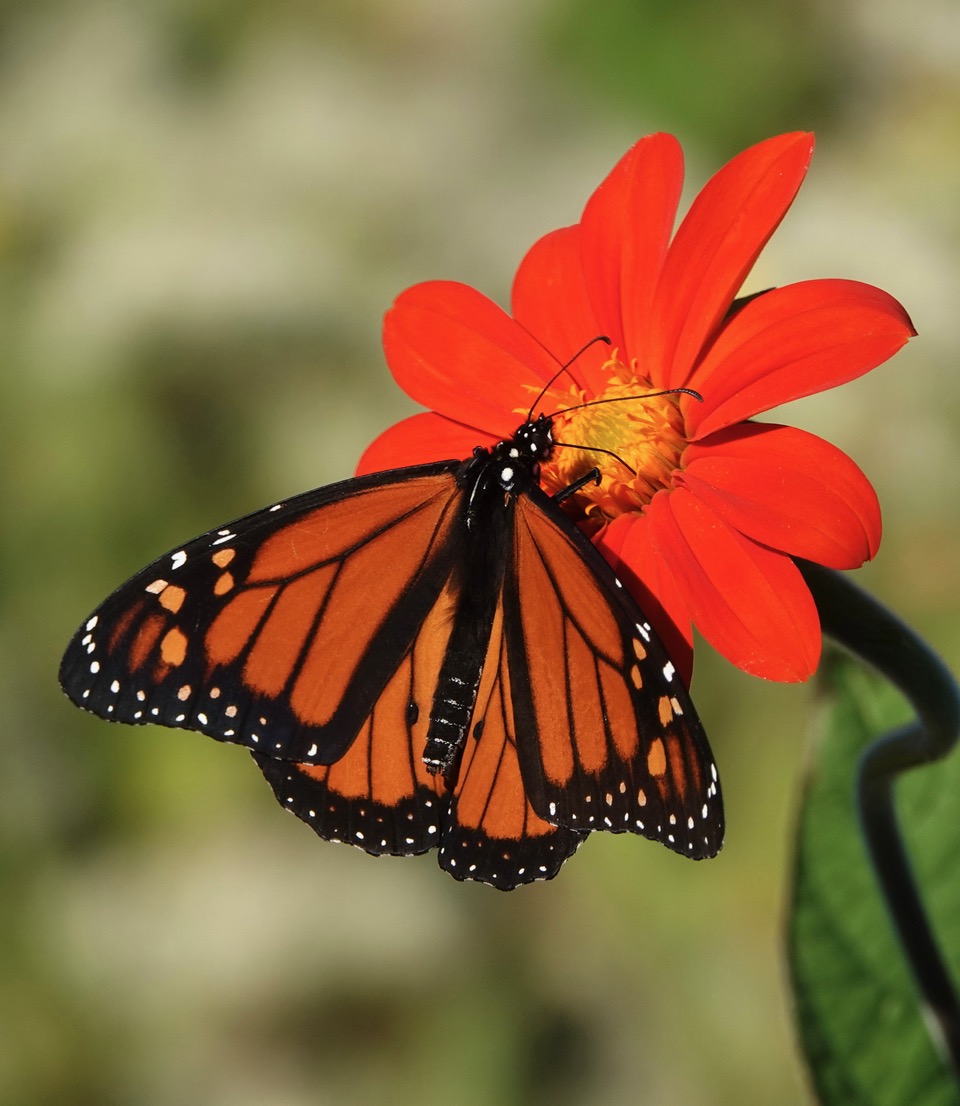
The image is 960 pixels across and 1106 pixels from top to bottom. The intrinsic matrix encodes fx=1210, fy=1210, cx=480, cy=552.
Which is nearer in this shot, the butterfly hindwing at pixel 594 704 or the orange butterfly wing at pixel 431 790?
the butterfly hindwing at pixel 594 704

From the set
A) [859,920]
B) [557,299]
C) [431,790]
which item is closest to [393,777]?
[431,790]

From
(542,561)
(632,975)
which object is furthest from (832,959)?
(632,975)

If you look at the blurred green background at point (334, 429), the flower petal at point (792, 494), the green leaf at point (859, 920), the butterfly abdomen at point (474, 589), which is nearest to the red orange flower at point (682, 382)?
the flower petal at point (792, 494)

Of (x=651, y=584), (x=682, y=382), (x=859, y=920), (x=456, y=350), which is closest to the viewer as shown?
(x=651, y=584)

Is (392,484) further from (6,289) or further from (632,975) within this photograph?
(6,289)

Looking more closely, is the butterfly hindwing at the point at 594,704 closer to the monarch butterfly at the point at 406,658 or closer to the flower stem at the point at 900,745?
the monarch butterfly at the point at 406,658

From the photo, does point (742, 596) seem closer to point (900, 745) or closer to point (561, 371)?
point (900, 745)

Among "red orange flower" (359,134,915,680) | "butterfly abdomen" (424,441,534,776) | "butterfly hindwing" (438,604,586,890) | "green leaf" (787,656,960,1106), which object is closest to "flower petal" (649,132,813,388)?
"red orange flower" (359,134,915,680)
